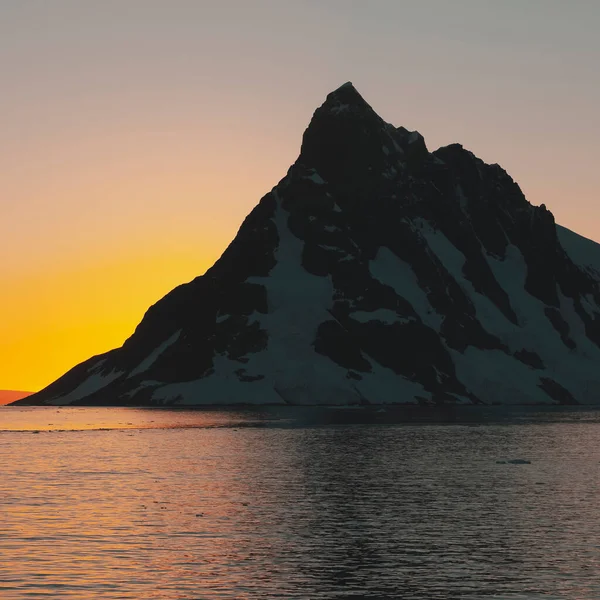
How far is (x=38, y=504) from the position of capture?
273 ft

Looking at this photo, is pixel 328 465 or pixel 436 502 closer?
pixel 436 502

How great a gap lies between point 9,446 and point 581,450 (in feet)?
263

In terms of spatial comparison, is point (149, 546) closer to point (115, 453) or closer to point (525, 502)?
point (525, 502)

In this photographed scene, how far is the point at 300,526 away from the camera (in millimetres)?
72062

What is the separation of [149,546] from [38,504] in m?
23.1

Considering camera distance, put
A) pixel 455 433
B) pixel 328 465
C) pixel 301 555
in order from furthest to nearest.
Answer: pixel 455 433
pixel 328 465
pixel 301 555

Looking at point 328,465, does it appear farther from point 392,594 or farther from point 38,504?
point 392,594

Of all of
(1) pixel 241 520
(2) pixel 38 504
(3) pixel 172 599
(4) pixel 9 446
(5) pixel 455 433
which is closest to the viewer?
(3) pixel 172 599

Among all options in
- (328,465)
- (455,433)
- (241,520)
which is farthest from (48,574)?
(455,433)

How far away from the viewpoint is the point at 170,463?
126m

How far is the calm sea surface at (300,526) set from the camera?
52.0m

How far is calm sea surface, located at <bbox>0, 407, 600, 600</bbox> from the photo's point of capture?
5197cm

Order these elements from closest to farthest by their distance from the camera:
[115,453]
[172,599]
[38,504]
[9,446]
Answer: [172,599] < [38,504] < [115,453] < [9,446]

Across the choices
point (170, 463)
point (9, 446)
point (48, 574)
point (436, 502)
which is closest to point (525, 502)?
point (436, 502)
